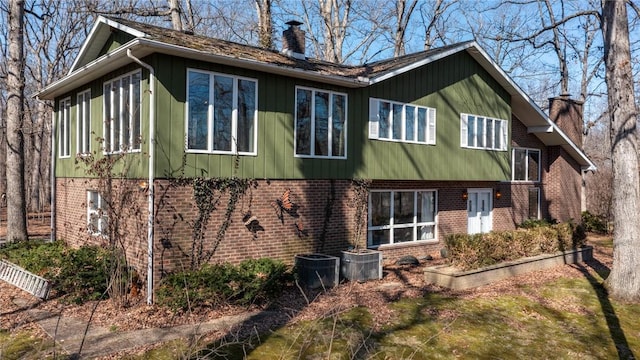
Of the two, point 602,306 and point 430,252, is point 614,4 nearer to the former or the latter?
point 602,306

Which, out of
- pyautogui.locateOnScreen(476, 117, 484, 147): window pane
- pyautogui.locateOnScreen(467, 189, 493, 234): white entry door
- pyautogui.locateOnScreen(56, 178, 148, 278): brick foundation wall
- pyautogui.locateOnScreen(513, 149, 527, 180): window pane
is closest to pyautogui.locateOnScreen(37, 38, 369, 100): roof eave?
pyautogui.locateOnScreen(56, 178, 148, 278): brick foundation wall

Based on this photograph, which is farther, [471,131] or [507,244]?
[471,131]

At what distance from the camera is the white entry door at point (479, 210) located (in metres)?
17.8

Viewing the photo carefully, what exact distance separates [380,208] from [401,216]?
100cm

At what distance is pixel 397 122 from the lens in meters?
13.9

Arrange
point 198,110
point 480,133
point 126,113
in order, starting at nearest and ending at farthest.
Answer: point 198,110, point 126,113, point 480,133

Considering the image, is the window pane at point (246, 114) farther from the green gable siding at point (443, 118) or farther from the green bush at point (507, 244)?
the green bush at point (507, 244)

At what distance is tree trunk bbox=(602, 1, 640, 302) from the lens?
10.9 meters

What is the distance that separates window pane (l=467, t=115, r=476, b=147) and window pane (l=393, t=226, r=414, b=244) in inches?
139

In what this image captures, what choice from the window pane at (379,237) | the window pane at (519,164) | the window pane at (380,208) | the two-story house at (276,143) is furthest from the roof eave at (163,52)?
the window pane at (519,164)

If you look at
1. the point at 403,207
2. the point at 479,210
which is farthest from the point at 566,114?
the point at 403,207

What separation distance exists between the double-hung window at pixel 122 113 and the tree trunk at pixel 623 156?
34.7 ft

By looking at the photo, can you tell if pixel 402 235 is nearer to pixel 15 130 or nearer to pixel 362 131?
pixel 362 131

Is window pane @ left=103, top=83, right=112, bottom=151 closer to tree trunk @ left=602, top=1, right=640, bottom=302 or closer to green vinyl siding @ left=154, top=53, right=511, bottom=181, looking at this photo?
green vinyl siding @ left=154, top=53, right=511, bottom=181
